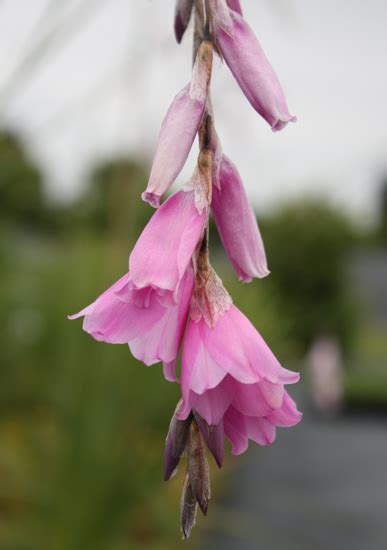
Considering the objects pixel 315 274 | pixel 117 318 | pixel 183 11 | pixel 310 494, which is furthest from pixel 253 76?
pixel 315 274

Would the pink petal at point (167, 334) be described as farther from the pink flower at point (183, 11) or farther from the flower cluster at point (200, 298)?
the pink flower at point (183, 11)

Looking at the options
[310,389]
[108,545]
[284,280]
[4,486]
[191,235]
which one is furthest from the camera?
[284,280]

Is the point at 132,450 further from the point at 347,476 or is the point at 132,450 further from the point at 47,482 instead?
the point at 347,476

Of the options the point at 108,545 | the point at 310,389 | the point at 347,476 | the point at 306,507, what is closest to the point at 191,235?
the point at 108,545

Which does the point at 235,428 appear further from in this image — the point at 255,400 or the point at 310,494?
the point at 310,494

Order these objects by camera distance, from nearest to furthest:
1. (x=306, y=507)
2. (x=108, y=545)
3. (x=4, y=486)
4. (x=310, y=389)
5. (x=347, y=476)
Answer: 1. (x=108, y=545)
2. (x=4, y=486)
3. (x=306, y=507)
4. (x=347, y=476)
5. (x=310, y=389)

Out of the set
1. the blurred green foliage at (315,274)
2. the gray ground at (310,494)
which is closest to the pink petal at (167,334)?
the gray ground at (310,494)

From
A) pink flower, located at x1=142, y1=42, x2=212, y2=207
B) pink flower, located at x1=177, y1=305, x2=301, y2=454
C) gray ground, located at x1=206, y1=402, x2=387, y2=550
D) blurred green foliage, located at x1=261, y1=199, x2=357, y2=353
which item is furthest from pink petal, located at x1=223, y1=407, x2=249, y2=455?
blurred green foliage, located at x1=261, y1=199, x2=357, y2=353

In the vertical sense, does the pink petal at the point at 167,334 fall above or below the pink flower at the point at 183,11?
below
